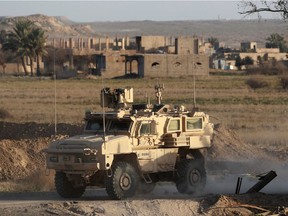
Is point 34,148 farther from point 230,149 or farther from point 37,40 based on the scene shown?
point 37,40

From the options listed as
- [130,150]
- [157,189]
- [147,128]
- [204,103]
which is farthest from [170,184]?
[204,103]

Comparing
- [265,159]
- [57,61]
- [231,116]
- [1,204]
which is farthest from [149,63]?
[1,204]

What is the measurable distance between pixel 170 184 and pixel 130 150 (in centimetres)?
559

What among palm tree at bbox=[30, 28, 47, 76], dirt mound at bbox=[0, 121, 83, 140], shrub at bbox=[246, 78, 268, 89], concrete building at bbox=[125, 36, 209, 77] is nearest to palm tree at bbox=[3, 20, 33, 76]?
palm tree at bbox=[30, 28, 47, 76]

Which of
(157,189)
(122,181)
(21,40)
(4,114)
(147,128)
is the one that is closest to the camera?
(122,181)

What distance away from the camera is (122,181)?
69.7ft

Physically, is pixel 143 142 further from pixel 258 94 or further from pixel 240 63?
pixel 240 63

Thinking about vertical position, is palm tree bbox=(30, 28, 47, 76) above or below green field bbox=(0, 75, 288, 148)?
above

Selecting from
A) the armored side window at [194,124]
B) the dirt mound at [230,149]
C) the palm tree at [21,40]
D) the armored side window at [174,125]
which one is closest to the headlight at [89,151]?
the armored side window at [174,125]

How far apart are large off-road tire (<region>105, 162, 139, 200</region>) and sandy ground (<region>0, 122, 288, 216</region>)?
0.26 metres

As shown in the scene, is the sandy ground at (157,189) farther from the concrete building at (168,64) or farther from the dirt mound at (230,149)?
the concrete building at (168,64)

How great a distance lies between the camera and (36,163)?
30.4 m

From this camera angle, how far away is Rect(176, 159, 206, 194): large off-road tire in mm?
23125

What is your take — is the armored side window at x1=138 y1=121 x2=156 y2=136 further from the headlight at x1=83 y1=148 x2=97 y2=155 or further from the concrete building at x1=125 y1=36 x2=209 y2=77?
the concrete building at x1=125 y1=36 x2=209 y2=77
